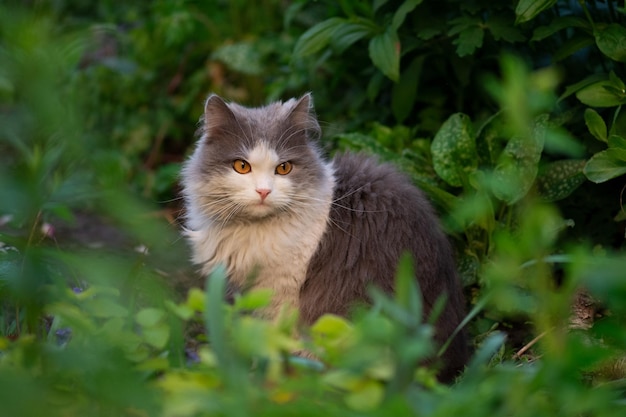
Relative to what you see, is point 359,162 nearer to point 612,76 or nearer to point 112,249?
point 612,76

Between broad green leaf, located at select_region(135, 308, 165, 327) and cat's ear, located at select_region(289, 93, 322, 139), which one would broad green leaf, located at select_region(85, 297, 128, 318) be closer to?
broad green leaf, located at select_region(135, 308, 165, 327)

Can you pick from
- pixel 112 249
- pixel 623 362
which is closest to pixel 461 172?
pixel 623 362

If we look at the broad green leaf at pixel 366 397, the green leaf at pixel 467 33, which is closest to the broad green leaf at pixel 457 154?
the green leaf at pixel 467 33

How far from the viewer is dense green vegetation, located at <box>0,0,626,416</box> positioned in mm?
1590

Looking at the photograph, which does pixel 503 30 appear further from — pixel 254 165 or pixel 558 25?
pixel 254 165

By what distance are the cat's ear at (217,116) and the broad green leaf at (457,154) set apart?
1.06 meters

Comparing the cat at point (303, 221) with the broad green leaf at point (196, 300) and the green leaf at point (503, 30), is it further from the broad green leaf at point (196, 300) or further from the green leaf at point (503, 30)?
the broad green leaf at point (196, 300)

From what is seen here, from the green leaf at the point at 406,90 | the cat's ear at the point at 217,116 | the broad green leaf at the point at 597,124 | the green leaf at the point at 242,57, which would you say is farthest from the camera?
the green leaf at the point at 242,57

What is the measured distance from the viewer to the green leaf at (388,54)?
379 cm

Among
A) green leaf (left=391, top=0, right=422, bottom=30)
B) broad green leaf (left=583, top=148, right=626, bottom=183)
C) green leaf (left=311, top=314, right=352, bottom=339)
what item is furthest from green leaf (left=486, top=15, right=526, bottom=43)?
green leaf (left=311, top=314, right=352, bottom=339)

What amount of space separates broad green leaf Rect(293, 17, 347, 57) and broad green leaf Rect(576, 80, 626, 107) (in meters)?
1.26

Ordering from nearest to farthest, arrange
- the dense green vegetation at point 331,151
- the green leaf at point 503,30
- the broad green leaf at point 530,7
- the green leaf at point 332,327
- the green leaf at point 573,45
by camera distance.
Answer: the dense green vegetation at point 331,151 < the green leaf at point 332,327 < the broad green leaf at point 530,7 < the green leaf at point 573,45 < the green leaf at point 503,30

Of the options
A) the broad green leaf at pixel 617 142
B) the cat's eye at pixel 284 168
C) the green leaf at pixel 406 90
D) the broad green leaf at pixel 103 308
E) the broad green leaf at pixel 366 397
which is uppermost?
the green leaf at pixel 406 90

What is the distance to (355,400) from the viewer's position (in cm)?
164
